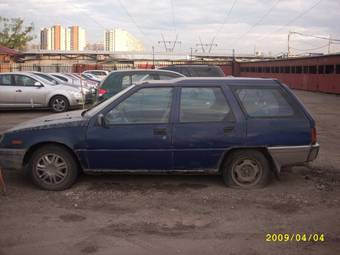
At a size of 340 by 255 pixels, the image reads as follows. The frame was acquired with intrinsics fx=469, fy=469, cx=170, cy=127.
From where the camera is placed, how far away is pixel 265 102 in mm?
6188

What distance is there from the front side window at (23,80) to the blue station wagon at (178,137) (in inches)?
430

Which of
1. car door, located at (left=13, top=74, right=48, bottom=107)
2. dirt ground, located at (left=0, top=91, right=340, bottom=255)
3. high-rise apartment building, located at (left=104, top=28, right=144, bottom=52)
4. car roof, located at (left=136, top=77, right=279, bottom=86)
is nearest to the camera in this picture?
dirt ground, located at (left=0, top=91, right=340, bottom=255)

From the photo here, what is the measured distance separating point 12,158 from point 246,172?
3.07 metres

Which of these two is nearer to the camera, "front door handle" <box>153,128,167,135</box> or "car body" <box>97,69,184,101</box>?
"front door handle" <box>153,128,167,135</box>

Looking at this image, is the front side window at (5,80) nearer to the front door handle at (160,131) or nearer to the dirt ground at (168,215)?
the dirt ground at (168,215)

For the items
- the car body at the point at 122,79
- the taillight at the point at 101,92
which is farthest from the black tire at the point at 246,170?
the taillight at the point at 101,92

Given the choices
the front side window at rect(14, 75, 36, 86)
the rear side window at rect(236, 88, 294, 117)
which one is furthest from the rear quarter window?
the front side window at rect(14, 75, 36, 86)

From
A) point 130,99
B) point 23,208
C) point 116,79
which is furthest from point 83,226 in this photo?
point 116,79

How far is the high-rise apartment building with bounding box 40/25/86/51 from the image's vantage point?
295 ft

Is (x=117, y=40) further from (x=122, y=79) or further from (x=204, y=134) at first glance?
(x=204, y=134)

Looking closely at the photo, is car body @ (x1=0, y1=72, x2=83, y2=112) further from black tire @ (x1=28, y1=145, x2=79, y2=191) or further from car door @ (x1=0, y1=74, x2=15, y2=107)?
black tire @ (x1=28, y1=145, x2=79, y2=191)

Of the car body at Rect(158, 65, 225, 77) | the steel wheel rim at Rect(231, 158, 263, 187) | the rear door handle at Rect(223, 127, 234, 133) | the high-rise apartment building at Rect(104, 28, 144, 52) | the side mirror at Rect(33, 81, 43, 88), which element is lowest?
the steel wheel rim at Rect(231, 158, 263, 187)

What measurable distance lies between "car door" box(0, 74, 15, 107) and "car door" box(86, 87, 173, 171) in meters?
11.5

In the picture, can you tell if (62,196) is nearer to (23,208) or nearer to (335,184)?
(23,208)
